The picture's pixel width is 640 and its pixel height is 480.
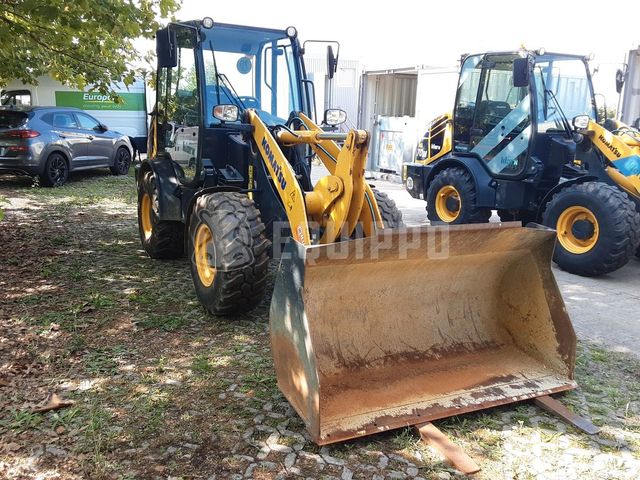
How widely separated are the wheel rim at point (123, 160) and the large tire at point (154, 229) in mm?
8303

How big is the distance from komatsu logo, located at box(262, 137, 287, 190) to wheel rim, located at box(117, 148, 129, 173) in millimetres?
10602

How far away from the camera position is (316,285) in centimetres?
343

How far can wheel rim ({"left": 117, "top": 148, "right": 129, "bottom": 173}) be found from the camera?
14297mm

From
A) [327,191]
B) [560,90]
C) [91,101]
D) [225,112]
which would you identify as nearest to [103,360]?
[327,191]

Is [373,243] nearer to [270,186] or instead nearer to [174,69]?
[270,186]

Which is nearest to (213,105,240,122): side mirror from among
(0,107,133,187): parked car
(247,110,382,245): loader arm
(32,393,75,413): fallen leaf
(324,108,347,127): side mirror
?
(247,110,382,245): loader arm

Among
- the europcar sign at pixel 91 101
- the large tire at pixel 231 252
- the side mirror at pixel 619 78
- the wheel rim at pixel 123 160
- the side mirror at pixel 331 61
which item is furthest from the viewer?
the europcar sign at pixel 91 101

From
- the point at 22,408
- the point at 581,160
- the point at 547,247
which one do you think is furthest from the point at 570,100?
the point at 22,408

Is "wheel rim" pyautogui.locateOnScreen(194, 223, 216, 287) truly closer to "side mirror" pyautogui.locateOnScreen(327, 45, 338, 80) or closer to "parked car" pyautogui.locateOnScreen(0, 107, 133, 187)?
"side mirror" pyautogui.locateOnScreen(327, 45, 338, 80)

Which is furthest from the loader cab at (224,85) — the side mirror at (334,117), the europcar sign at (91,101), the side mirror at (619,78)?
the europcar sign at (91,101)

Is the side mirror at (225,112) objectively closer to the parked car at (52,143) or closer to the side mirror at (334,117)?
the side mirror at (334,117)

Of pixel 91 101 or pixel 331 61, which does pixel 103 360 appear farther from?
pixel 91 101

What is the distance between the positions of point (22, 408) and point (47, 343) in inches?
37.5

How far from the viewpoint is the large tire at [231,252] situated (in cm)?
426
